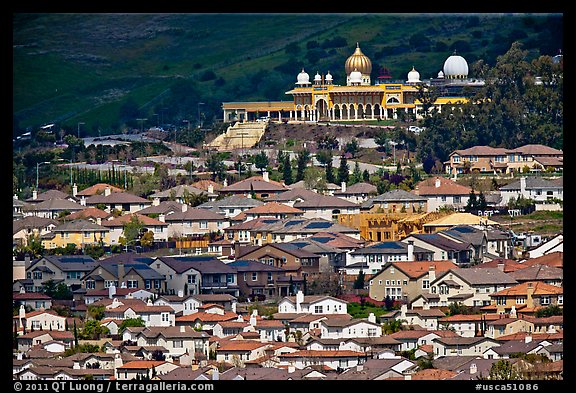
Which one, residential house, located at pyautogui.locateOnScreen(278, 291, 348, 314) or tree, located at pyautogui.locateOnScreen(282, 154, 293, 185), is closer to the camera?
residential house, located at pyautogui.locateOnScreen(278, 291, 348, 314)

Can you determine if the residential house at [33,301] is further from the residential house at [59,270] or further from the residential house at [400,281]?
the residential house at [400,281]

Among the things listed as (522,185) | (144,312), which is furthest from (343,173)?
(144,312)

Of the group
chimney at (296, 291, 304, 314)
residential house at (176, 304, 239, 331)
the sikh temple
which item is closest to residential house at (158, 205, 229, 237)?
chimney at (296, 291, 304, 314)

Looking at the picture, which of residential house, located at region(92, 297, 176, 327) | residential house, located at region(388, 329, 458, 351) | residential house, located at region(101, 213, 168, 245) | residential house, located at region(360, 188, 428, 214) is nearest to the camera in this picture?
residential house, located at region(388, 329, 458, 351)

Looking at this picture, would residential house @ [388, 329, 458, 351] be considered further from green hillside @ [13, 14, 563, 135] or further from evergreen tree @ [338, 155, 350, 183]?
green hillside @ [13, 14, 563, 135]

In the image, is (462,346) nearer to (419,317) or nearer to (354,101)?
(419,317)
